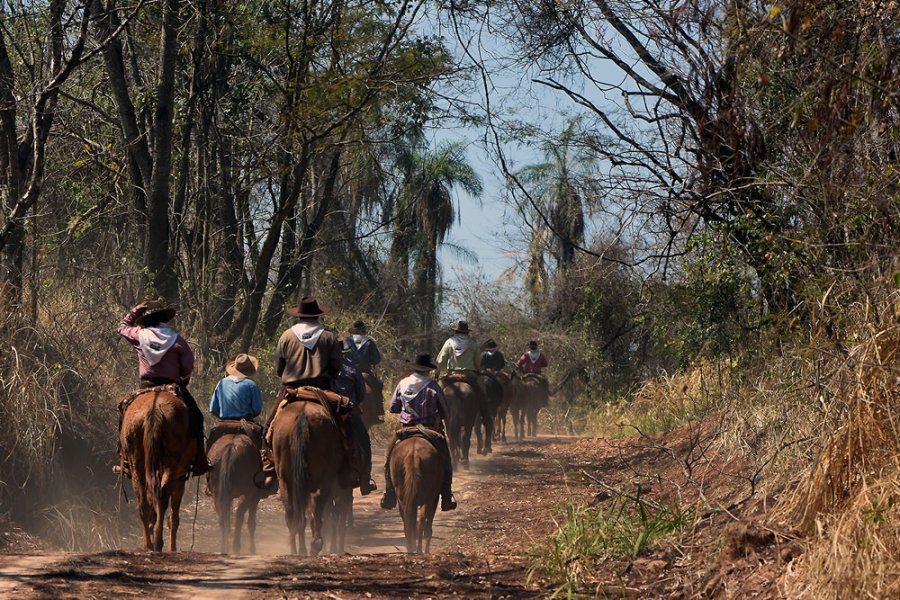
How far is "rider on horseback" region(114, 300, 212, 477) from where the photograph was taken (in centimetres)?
1072

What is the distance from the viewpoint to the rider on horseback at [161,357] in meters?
10.7

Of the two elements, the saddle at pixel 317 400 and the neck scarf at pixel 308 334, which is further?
the neck scarf at pixel 308 334

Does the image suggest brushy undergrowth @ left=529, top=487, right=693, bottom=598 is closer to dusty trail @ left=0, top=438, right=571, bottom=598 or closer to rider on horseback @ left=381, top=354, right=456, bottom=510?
dusty trail @ left=0, top=438, right=571, bottom=598

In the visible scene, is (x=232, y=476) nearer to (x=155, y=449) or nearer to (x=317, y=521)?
(x=317, y=521)

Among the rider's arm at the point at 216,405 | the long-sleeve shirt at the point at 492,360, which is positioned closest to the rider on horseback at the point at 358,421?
the rider's arm at the point at 216,405

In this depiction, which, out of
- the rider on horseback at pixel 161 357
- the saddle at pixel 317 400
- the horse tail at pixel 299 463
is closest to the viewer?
the rider on horseback at pixel 161 357

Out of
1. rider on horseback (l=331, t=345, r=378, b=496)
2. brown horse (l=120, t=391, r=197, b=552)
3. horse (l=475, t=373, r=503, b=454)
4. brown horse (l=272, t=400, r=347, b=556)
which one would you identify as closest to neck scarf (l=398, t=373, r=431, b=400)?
rider on horseback (l=331, t=345, r=378, b=496)

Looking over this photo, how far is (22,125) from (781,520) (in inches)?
618

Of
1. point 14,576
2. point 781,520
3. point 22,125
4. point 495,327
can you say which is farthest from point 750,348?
point 495,327

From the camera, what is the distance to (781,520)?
786 centimetres

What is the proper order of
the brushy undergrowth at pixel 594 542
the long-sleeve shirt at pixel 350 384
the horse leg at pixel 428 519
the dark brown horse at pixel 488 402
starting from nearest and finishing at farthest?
the brushy undergrowth at pixel 594 542, the horse leg at pixel 428 519, the long-sleeve shirt at pixel 350 384, the dark brown horse at pixel 488 402

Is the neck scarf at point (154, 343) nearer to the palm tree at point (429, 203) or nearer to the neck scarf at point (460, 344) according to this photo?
the neck scarf at point (460, 344)

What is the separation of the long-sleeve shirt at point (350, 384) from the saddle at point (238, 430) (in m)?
1.65

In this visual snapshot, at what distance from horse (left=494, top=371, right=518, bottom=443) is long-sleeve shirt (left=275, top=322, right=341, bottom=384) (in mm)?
12480
